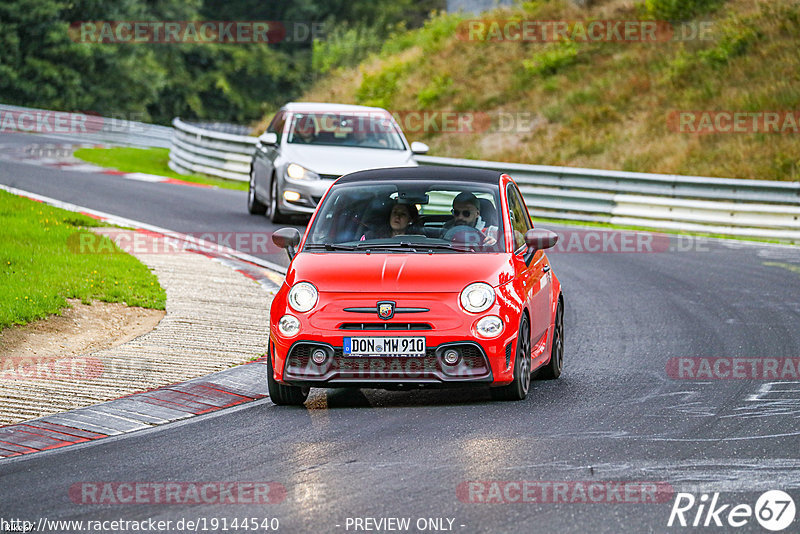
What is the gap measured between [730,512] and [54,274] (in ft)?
29.6

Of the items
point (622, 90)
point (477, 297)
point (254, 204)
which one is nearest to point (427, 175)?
point (477, 297)

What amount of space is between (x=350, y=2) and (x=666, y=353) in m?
58.9

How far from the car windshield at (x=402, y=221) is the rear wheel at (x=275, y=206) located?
372 inches

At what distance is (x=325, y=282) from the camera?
881cm

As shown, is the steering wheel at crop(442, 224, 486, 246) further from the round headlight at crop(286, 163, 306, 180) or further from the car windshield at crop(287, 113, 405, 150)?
the car windshield at crop(287, 113, 405, 150)

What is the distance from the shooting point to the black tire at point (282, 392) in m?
8.91

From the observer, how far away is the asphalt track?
6.29 meters

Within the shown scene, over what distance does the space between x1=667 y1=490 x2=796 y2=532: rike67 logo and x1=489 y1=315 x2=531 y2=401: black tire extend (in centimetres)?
248

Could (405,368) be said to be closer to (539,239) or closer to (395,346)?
(395,346)

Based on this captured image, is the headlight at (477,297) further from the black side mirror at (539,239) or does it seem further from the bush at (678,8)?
→ the bush at (678,8)

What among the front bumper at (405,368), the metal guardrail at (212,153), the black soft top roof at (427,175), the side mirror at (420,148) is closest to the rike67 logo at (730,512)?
the front bumper at (405,368)

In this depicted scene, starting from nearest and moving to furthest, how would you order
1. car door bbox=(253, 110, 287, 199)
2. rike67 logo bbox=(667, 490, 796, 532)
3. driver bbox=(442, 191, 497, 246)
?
1. rike67 logo bbox=(667, 490, 796, 532)
2. driver bbox=(442, 191, 497, 246)
3. car door bbox=(253, 110, 287, 199)

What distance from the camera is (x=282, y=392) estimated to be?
9000mm

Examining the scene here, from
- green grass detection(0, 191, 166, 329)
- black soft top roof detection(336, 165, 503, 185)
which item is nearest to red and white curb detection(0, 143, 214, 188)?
green grass detection(0, 191, 166, 329)
